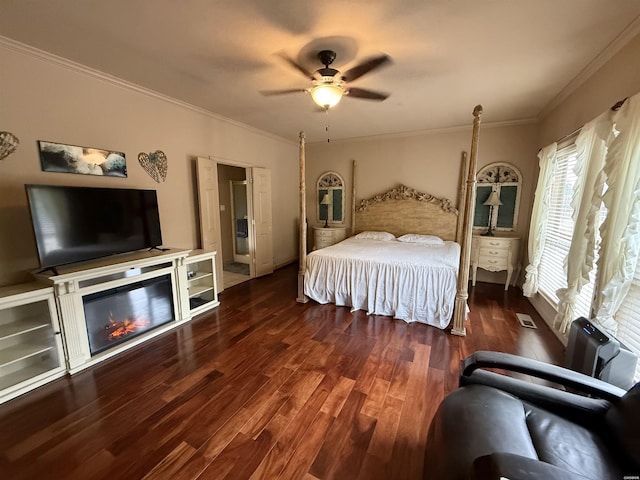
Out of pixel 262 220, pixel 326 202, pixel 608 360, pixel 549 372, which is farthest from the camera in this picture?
pixel 326 202

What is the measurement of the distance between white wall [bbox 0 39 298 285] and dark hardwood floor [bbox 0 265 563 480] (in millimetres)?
1266

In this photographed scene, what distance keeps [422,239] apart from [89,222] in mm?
4319

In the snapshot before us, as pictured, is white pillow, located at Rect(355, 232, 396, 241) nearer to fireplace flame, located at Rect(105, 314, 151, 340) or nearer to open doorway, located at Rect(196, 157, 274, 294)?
open doorway, located at Rect(196, 157, 274, 294)

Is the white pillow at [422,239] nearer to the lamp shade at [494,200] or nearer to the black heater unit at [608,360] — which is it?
the lamp shade at [494,200]

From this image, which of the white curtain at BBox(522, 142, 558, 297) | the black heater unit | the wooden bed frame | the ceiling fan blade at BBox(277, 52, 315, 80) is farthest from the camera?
the wooden bed frame

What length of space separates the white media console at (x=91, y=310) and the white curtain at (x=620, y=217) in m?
3.64

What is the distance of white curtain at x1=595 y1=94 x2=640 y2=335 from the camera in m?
1.64

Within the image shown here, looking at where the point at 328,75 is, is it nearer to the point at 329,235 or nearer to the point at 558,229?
the point at 558,229

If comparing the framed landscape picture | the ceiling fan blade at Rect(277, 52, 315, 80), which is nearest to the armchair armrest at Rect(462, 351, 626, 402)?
the ceiling fan blade at Rect(277, 52, 315, 80)

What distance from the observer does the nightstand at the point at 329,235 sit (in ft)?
17.7

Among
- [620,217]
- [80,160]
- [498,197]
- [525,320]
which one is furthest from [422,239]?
[80,160]

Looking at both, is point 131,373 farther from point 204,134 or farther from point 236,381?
point 204,134

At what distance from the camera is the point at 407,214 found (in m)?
4.91

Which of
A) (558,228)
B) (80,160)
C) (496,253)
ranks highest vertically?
(80,160)
